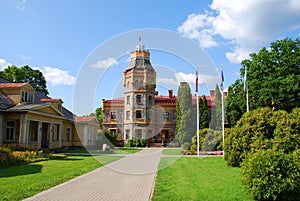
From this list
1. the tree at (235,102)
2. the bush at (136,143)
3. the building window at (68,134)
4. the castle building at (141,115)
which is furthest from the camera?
the castle building at (141,115)

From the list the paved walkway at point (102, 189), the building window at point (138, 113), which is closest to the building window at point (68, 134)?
the building window at point (138, 113)

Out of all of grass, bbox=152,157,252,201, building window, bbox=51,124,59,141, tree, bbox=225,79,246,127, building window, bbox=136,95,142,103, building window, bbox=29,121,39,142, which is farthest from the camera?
building window, bbox=136,95,142,103

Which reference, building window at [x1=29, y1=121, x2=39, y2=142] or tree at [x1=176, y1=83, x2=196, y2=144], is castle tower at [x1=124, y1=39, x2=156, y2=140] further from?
building window at [x1=29, y1=121, x2=39, y2=142]

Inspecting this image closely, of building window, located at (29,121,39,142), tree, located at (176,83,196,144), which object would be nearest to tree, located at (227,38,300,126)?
tree, located at (176,83,196,144)

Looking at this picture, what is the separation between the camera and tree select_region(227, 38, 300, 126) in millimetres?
27297

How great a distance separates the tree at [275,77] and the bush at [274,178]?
2117cm

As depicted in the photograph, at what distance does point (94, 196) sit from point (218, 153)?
16.9 meters

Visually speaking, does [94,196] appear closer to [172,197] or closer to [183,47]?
[172,197]

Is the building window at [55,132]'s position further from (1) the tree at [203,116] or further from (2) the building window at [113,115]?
(1) the tree at [203,116]

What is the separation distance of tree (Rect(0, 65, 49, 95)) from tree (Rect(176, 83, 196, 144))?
86.2 feet

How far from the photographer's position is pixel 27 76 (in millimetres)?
47188

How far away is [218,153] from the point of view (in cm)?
2303

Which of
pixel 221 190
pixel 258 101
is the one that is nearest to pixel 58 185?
pixel 221 190

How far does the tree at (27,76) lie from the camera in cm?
4294
